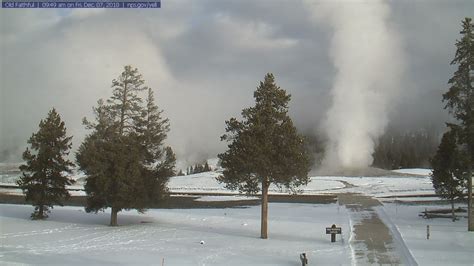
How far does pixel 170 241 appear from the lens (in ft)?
90.0

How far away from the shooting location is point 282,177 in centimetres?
2903

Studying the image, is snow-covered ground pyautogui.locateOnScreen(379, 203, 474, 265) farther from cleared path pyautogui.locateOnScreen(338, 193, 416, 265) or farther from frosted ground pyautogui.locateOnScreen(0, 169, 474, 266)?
cleared path pyautogui.locateOnScreen(338, 193, 416, 265)

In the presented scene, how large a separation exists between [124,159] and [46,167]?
29.1 feet

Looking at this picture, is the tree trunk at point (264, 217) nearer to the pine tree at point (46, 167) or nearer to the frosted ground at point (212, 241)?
the frosted ground at point (212, 241)

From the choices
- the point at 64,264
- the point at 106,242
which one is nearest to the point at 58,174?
the point at 106,242

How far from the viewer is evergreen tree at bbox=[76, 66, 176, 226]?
1339 inches

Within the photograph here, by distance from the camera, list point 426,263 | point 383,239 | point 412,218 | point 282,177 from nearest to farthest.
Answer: point 426,263
point 383,239
point 282,177
point 412,218

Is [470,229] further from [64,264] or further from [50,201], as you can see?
[50,201]

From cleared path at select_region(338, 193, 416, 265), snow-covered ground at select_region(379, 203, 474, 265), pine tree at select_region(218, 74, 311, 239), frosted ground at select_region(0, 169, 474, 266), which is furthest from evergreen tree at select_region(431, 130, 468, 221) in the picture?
pine tree at select_region(218, 74, 311, 239)

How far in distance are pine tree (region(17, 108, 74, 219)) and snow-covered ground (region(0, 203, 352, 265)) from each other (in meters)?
1.93

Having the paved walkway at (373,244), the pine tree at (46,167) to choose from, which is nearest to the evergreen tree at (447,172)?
the paved walkway at (373,244)

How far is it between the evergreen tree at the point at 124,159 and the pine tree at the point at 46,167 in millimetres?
4346

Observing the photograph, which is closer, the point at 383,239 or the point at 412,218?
the point at 383,239

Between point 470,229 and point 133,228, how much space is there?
75.8 feet
